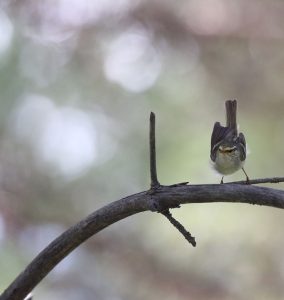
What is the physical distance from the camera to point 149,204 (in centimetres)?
111

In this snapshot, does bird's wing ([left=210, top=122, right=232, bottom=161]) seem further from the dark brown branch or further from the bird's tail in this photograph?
the dark brown branch

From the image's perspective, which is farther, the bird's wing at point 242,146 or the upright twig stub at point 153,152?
the bird's wing at point 242,146

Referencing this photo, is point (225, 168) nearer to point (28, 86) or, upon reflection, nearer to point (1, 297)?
point (1, 297)

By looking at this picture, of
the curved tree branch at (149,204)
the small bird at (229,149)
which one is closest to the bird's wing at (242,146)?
the small bird at (229,149)

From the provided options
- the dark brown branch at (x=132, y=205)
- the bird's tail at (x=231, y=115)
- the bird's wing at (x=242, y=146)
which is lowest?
the dark brown branch at (x=132, y=205)

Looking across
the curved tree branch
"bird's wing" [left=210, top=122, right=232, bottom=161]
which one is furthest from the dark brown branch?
"bird's wing" [left=210, top=122, right=232, bottom=161]

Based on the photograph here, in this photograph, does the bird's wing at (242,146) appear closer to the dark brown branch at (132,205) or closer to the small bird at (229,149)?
the small bird at (229,149)

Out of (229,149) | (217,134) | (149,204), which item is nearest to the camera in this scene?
(149,204)

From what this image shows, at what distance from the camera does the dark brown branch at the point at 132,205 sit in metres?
1.07

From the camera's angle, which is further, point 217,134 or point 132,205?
point 217,134

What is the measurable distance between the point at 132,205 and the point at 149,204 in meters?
0.03

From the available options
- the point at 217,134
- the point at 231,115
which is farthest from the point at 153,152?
the point at 231,115

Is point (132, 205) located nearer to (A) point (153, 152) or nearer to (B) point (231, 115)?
(A) point (153, 152)

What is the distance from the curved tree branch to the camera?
1.07 meters
